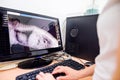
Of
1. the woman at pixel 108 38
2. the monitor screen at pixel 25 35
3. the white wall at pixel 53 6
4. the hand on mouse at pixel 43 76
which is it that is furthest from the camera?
the white wall at pixel 53 6

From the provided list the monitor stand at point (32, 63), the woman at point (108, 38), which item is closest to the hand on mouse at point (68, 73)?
the monitor stand at point (32, 63)

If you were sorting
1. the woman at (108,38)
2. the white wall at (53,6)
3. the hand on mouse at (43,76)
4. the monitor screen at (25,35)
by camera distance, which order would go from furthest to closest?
the white wall at (53,6) → the monitor screen at (25,35) → the hand on mouse at (43,76) → the woman at (108,38)

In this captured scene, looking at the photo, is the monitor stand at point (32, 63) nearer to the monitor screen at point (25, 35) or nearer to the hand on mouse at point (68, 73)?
the monitor screen at point (25, 35)

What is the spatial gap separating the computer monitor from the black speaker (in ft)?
0.56

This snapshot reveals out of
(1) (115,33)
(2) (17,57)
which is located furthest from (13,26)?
(1) (115,33)

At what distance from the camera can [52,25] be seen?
1.19 meters

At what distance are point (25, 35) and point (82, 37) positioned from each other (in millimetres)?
485

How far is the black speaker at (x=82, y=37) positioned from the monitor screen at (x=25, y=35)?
0.56 ft

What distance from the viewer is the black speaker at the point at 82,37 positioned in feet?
3.55

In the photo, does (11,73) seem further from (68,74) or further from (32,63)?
(68,74)

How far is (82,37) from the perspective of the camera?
46.4 inches

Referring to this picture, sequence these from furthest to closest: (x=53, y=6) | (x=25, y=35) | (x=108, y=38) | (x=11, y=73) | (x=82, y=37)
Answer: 1. (x=53, y=6)
2. (x=82, y=37)
3. (x=25, y=35)
4. (x=11, y=73)
5. (x=108, y=38)

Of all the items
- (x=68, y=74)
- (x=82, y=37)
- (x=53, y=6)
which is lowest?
(x=68, y=74)

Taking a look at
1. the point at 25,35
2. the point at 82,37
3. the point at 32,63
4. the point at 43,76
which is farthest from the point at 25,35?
the point at 82,37
